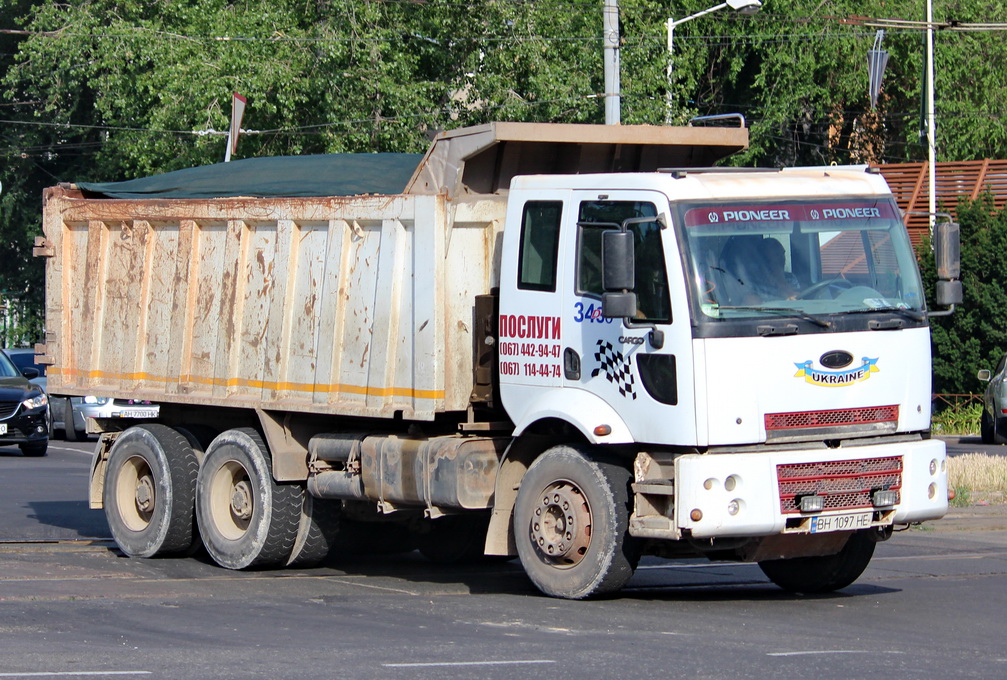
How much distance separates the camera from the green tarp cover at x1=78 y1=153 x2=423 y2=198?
11.8 meters

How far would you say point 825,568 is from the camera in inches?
423

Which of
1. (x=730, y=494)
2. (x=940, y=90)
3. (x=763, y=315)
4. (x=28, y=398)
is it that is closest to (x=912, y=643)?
(x=730, y=494)

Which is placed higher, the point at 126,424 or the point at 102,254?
the point at 102,254

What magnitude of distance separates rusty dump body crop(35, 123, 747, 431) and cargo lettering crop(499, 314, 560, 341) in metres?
0.32

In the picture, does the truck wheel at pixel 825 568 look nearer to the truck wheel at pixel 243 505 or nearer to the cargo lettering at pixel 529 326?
the cargo lettering at pixel 529 326

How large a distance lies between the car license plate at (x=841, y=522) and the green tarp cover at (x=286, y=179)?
3.86m

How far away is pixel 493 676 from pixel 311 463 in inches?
184

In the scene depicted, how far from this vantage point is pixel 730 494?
923 centimetres

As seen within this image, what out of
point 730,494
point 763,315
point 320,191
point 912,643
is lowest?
point 912,643

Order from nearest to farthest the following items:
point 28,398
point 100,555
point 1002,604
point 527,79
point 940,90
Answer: point 1002,604, point 100,555, point 28,398, point 527,79, point 940,90

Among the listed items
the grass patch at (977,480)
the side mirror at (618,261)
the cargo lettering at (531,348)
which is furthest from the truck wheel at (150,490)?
the grass patch at (977,480)

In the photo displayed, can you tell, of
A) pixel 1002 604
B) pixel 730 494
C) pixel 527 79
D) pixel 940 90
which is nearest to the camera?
pixel 730 494

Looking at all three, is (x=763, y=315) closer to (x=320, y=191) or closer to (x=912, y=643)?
(x=912, y=643)

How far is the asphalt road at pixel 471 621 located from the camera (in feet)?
25.3
